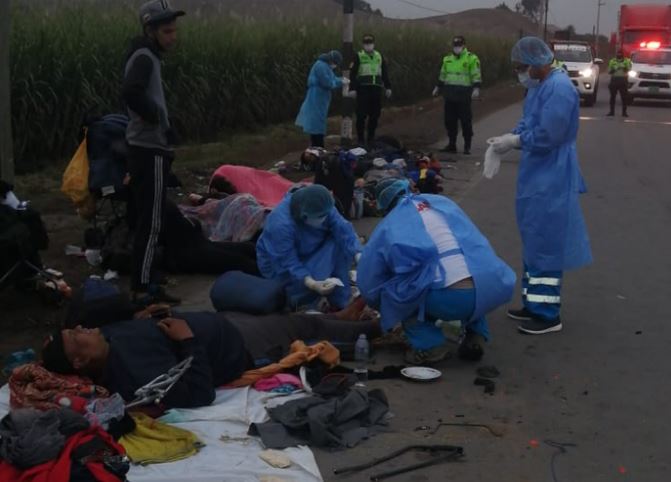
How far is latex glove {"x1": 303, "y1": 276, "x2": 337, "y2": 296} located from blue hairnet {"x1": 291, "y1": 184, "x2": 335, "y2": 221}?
0.46 meters

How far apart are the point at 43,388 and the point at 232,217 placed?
4.26m

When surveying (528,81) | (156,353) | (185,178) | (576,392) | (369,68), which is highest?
(528,81)

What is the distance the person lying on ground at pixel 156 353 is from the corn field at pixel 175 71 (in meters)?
3.86

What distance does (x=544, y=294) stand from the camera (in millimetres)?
6949

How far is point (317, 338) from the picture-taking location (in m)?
6.34

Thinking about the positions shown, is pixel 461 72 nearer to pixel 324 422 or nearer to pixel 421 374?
pixel 421 374

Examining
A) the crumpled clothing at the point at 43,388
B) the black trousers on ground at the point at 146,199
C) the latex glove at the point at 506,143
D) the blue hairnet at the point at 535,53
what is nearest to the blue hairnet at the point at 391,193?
the latex glove at the point at 506,143

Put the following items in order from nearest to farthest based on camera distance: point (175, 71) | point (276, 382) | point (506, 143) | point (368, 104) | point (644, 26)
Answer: point (276, 382) < point (506, 143) < point (368, 104) < point (175, 71) < point (644, 26)

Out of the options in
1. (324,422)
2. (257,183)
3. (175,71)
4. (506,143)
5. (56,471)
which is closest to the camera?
(56,471)

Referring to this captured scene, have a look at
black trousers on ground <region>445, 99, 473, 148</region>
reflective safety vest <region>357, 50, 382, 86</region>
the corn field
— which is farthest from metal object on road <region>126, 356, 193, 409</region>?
black trousers on ground <region>445, 99, 473, 148</region>

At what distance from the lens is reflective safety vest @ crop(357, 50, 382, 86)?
16266 mm

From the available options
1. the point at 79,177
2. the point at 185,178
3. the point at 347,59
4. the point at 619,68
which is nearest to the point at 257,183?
the point at 79,177

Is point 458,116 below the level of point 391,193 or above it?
below

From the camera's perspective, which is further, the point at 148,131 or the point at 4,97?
the point at 4,97
